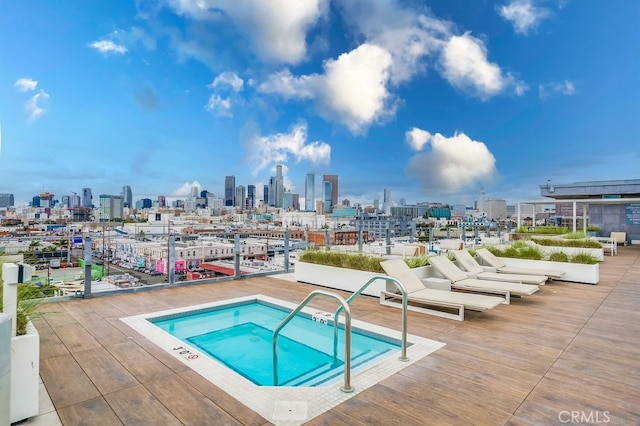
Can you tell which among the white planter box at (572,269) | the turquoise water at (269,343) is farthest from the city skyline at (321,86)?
the white planter box at (572,269)

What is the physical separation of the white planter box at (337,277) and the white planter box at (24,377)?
14.6 ft

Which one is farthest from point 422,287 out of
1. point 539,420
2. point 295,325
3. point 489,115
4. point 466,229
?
point 489,115

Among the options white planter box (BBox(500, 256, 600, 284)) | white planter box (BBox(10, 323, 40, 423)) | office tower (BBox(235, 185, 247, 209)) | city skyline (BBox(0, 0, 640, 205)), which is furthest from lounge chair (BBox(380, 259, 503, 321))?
office tower (BBox(235, 185, 247, 209))

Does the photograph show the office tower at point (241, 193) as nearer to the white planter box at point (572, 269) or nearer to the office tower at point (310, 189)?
the office tower at point (310, 189)

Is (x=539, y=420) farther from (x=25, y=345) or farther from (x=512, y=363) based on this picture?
(x=25, y=345)

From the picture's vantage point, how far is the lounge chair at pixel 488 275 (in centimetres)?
620

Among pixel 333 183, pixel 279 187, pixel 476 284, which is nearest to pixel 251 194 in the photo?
pixel 279 187

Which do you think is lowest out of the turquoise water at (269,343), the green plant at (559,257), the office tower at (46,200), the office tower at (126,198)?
the turquoise water at (269,343)

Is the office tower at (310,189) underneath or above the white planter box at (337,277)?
above

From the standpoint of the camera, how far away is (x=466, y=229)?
13789 millimetres

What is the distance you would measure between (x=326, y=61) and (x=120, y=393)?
719 inches

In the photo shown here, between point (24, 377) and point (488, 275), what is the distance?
6683mm

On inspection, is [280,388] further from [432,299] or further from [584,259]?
[584,259]

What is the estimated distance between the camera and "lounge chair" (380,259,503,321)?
448 cm
